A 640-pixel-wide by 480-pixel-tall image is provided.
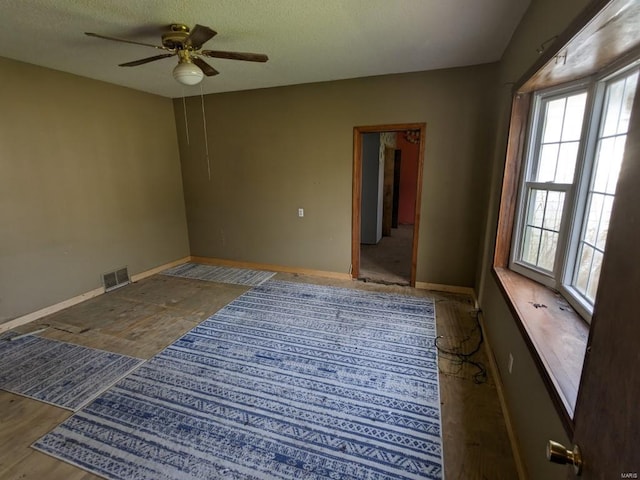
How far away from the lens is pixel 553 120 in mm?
2051

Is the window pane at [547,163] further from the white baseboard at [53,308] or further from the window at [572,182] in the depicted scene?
the white baseboard at [53,308]

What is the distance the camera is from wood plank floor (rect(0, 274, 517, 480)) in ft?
5.15

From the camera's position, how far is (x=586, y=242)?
5.49 ft

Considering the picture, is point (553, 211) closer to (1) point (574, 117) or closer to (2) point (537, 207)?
(2) point (537, 207)

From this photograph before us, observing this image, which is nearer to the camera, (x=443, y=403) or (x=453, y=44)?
(x=443, y=403)

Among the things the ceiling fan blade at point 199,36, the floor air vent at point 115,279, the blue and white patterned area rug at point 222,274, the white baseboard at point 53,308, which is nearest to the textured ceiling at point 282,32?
the ceiling fan blade at point 199,36

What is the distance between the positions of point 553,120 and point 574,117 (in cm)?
21

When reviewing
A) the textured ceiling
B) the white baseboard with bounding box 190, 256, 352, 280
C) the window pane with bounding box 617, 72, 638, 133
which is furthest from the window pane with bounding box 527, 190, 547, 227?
the white baseboard with bounding box 190, 256, 352, 280

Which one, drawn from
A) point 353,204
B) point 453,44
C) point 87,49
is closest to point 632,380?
point 453,44

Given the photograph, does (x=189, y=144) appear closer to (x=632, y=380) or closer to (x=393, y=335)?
(x=393, y=335)

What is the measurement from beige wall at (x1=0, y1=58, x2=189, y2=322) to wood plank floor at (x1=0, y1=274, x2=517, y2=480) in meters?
0.41

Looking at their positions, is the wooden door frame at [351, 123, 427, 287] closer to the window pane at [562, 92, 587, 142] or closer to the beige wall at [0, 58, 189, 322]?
the window pane at [562, 92, 587, 142]

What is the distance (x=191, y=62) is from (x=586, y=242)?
2.81m

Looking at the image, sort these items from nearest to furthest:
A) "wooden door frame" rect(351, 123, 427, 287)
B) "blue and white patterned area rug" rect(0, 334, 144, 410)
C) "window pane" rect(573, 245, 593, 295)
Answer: "window pane" rect(573, 245, 593, 295)
"blue and white patterned area rug" rect(0, 334, 144, 410)
"wooden door frame" rect(351, 123, 427, 287)
